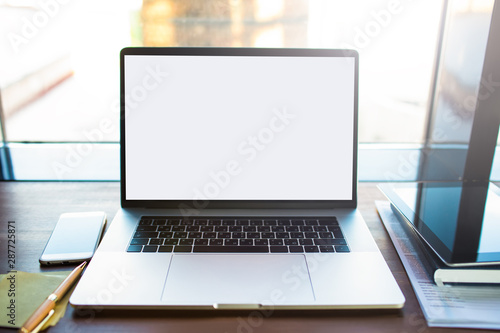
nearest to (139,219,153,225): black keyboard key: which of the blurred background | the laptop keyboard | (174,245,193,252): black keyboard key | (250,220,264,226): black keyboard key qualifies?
the laptop keyboard

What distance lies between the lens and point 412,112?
58.7 inches

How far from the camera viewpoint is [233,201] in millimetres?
848

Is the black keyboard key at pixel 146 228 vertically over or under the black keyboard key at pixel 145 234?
over

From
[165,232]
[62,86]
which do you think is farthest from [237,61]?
[62,86]

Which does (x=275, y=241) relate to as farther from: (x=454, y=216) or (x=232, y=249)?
(x=454, y=216)

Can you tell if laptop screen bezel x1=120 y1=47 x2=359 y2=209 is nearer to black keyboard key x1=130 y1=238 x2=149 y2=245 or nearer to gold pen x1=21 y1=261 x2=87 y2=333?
black keyboard key x1=130 y1=238 x2=149 y2=245

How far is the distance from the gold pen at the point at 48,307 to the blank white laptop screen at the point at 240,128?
23 centimetres

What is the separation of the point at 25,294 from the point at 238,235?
0.37 meters

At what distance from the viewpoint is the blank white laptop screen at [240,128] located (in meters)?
0.84

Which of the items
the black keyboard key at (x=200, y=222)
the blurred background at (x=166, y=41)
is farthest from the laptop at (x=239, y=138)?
the blurred background at (x=166, y=41)

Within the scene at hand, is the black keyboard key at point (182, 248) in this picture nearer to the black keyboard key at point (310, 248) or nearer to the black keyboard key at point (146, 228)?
the black keyboard key at point (146, 228)

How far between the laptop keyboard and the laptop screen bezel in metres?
0.04

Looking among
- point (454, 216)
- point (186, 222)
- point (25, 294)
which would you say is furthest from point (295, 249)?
point (25, 294)

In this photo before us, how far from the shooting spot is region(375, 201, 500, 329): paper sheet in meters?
0.58
